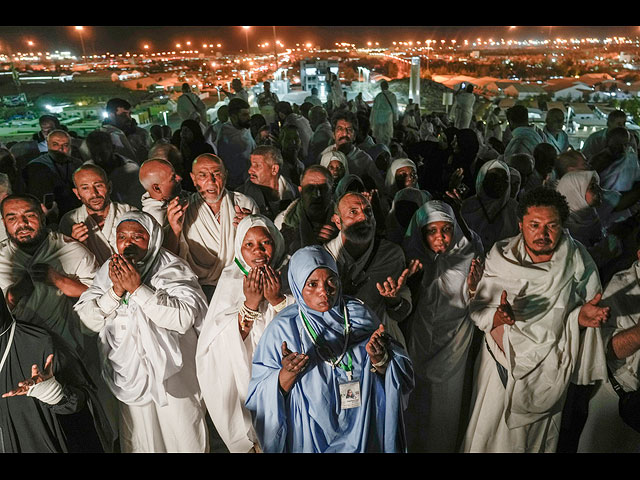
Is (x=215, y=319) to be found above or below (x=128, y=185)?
below

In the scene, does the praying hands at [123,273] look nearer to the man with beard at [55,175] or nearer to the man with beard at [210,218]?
the man with beard at [210,218]

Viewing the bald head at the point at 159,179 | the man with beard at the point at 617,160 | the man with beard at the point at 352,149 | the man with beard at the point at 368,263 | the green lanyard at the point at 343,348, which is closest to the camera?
the green lanyard at the point at 343,348

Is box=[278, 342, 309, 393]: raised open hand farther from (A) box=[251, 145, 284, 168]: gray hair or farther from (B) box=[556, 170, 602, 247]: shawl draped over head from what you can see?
(B) box=[556, 170, 602, 247]: shawl draped over head

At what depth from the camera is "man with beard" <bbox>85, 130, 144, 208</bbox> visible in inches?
121

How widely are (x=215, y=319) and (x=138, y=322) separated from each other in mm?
450

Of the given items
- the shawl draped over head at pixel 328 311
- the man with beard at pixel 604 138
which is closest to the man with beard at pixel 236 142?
the shawl draped over head at pixel 328 311

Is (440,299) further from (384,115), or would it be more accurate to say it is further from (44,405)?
(44,405)

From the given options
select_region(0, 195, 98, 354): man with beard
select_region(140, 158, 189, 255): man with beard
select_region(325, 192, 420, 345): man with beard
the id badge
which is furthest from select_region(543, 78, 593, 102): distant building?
select_region(0, 195, 98, 354): man with beard

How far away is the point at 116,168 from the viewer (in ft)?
10.5

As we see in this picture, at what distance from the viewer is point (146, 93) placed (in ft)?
11.1

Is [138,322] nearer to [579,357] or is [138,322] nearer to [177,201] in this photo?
[177,201]

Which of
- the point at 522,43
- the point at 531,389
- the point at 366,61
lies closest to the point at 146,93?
the point at 366,61

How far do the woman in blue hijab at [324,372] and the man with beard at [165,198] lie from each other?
83 cm

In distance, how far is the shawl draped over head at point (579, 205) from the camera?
299 centimetres
